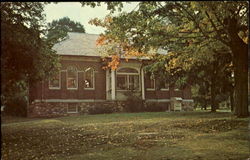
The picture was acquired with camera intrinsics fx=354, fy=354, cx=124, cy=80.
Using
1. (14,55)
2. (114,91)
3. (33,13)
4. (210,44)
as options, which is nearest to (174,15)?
(210,44)

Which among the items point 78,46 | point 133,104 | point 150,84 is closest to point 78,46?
point 78,46

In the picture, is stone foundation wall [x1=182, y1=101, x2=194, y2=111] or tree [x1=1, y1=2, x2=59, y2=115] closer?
tree [x1=1, y1=2, x2=59, y2=115]

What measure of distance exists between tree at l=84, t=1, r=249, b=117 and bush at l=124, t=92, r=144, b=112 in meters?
12.6

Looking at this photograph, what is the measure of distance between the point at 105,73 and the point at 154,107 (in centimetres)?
565

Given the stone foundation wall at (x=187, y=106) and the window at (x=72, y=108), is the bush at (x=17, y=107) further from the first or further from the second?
the stone foundation wall at (x=187, y=106)

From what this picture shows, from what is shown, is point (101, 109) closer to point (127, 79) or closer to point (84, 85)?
point (84, 85)

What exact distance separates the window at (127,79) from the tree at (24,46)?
55.8 feet

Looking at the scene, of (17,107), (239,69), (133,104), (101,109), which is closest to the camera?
(239,69)

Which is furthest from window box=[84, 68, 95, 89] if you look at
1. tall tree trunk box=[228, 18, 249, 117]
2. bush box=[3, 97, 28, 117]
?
tall tree trunk box=[228, 18, 249, 117]

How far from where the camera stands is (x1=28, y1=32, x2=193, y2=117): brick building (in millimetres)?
30609

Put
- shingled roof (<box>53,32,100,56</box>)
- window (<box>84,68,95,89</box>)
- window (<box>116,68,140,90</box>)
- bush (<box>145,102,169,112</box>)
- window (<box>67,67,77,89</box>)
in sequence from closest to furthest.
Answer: shingled roof (<box>53,32,100,56</box>)
window (<box>67,67,77,89</box>)
bush (<box>145,102,169,112</box>)
window (<box>84,68,95,89</box>)
window (<box>116,68,140,90</box>)

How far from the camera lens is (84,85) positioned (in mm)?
32750

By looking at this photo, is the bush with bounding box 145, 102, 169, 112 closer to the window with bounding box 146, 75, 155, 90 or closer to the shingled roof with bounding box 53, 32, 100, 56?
the window with bounding box 146, 75, 155, 90

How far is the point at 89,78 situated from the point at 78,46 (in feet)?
10.5
